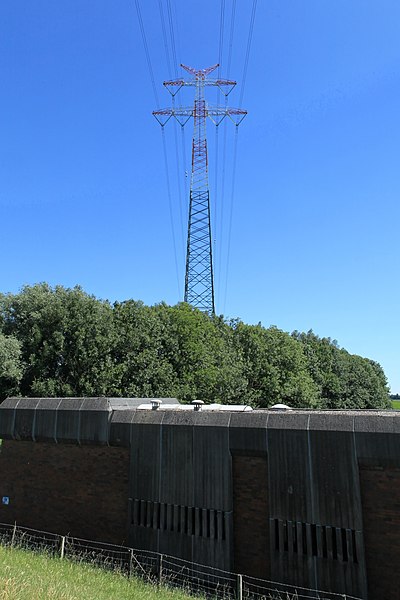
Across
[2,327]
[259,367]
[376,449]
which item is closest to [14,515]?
[376,449]

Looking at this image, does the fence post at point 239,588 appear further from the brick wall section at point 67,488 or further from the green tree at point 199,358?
the green tree at point 199,358

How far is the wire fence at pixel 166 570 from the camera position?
11.2 meters

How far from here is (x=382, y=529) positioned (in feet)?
34.5

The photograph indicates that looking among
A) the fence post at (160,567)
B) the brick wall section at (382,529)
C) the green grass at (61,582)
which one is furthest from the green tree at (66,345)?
the brick wall section at (382,529)

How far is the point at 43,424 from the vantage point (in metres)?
16.3

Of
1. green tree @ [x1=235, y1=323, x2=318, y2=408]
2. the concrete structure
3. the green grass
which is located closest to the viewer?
the green grass

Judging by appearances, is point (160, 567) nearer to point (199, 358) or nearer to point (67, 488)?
point (67, 488)

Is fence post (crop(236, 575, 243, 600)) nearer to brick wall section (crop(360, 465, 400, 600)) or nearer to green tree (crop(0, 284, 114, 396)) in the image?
brick wall section (crop(360, 465, 400, 600))

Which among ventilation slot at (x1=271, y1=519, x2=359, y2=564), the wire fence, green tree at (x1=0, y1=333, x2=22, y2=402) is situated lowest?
the wire fence

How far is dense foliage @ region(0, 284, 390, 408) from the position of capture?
33.8m

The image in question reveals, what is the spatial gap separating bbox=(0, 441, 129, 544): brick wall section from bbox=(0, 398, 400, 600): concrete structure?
4 cm

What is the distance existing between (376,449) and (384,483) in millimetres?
781

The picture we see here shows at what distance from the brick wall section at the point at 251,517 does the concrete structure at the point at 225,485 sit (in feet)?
0.09

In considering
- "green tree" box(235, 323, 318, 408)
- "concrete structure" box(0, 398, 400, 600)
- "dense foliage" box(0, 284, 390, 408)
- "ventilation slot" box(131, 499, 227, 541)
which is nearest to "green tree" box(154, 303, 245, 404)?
"dense foliage" box(0, 284, 390, 408)
